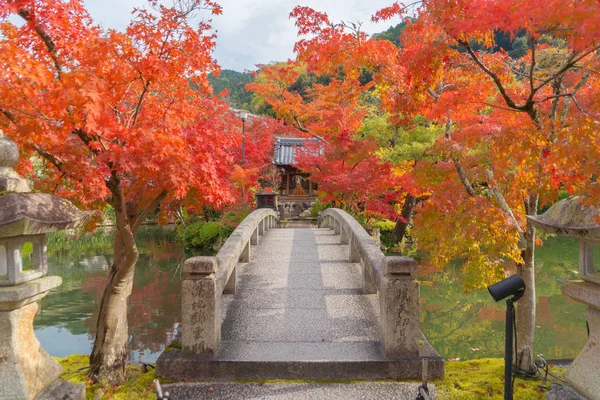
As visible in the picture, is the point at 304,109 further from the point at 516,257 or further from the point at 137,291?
the point at 516,257

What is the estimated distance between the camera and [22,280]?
2.55 m

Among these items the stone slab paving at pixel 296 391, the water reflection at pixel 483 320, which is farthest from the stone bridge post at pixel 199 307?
the water reflection at pixel 483 320

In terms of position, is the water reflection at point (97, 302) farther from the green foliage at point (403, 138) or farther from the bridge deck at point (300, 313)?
the green foliage at point (403, 138)

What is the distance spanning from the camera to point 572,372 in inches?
102

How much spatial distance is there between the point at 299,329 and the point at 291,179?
23007 mm

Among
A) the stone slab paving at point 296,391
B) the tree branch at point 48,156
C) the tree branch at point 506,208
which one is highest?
the tree branch at point 48,156

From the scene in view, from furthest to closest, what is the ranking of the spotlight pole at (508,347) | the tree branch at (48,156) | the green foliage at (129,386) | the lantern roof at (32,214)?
the tree branch at (48,156)
the green foliage at (129,386)
the spotlight pole at (508,347)
the lantern roof at (32,214)

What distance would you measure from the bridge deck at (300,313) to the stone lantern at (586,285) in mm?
1724

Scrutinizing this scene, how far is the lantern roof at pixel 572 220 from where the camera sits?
2.45 m

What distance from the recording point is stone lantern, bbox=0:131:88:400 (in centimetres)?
244

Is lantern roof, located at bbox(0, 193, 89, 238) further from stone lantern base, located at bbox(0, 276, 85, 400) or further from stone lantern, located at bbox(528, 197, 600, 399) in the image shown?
stone lantern, located at bbox(528, 197, 600, 399)

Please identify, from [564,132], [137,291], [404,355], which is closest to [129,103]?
[404,355]

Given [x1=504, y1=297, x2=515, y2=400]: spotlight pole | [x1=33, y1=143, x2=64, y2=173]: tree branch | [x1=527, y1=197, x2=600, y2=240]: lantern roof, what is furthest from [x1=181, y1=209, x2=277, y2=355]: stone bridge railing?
[x1=527, y1=197, x2=600, y2=240]: lantern roof

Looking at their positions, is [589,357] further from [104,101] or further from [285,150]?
[285,150]
